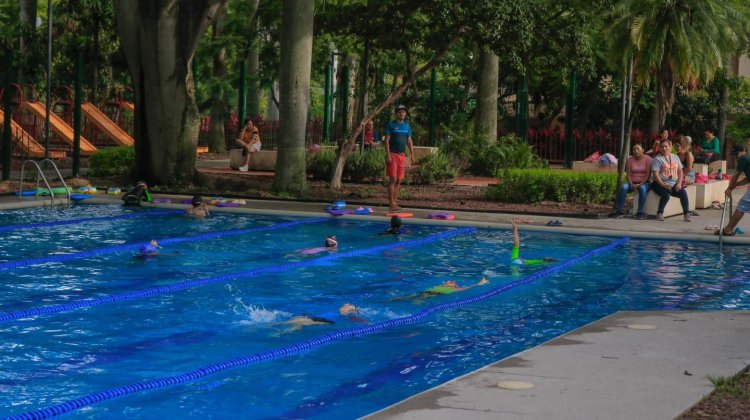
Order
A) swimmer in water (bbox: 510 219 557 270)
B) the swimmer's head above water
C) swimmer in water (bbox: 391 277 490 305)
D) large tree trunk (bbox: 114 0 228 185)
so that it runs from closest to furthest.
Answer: swimmer in water (bbox: 391 277 490 305)
swimmer in water (bbox: 510 219 557 270)
the swimmer's head above water
large tree trunk (bbox: 114 0 228 185)

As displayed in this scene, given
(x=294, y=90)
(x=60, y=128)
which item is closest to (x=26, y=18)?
(x=60, y=128)

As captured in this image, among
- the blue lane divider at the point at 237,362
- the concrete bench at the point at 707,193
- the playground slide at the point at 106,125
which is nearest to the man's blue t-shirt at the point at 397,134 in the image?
the concrete bench at the point at 707,193

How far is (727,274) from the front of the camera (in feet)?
44.9

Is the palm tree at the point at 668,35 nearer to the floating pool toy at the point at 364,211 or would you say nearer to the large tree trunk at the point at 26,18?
the floating pool toy at the point at 364,211

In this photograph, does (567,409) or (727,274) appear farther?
(727,274)

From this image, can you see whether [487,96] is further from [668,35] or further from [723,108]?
[668,35]

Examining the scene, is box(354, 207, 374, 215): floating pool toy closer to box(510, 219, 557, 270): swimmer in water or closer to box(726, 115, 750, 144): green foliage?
box(510, 219, 557, 270): swimmer in water

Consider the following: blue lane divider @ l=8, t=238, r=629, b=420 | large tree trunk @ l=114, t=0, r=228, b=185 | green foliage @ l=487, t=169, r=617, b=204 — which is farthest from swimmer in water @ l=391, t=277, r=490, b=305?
large tree trunk @ l=114, t=0, r=228, b=185

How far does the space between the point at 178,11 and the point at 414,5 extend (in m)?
4.79

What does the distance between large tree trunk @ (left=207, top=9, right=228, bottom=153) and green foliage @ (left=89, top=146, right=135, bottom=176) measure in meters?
7.92

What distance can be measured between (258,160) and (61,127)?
26.0ft

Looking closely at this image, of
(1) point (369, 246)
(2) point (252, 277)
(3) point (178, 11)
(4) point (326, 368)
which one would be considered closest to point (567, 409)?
(4) point (326, 368)

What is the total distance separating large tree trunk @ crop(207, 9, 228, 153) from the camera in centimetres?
3422

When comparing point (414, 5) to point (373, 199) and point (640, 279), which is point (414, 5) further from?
point (640, 279)
